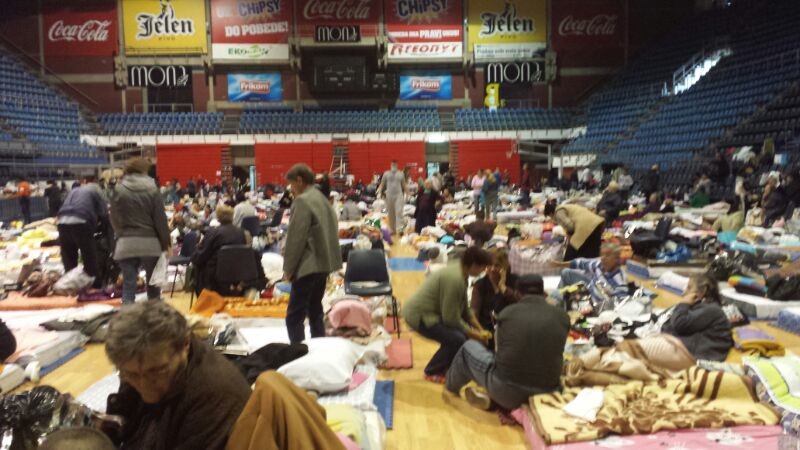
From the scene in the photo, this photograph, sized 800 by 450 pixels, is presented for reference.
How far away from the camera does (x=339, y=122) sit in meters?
24.5

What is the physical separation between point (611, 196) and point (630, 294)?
6.15 meters

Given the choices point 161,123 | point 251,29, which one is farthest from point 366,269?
point 251,29

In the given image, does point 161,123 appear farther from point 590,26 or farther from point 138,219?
point 138,219

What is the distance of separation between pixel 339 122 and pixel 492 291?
790 inches

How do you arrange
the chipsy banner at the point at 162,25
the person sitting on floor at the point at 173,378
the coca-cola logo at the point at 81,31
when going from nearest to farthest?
1. the person sitting on floor at the point at 173,378
2. the coca-cola logo at the point at 81,31
3. the chipsy banner at the point at 162,25

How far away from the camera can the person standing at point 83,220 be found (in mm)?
7242

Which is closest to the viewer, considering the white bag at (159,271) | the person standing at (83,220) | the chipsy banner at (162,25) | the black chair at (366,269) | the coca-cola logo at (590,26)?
the white bag at (159,271)

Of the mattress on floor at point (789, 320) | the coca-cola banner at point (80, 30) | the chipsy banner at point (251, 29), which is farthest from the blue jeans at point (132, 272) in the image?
the coca-cola banner at point (80, 30)

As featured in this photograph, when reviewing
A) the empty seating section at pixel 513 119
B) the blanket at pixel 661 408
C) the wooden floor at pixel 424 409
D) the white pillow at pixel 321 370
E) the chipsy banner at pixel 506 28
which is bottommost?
the wooden floor at pixel 424 409

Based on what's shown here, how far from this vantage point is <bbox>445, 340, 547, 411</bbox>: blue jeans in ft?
13.1

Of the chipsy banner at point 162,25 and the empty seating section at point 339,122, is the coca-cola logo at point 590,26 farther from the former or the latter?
the chipsy banner at point 162,25

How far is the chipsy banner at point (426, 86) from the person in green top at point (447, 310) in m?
22.2

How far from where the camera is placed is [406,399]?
445 cm

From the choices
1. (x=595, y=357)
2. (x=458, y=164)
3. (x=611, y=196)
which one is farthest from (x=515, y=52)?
(x=595, y=357)
